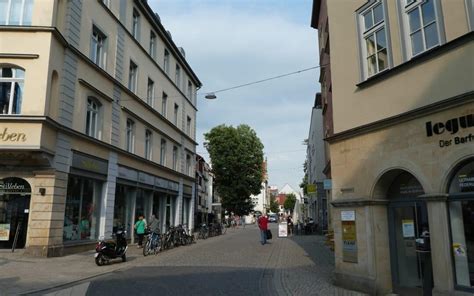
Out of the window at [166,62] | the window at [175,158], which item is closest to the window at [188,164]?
the window at [175,158]

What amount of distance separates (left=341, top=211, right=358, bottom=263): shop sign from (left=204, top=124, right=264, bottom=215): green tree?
39.7 meters

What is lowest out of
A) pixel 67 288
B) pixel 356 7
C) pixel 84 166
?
pixel 67 288

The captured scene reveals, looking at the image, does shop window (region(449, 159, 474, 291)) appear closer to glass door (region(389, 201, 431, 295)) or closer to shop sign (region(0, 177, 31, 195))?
glass door (region(389, 201, 431, 295))

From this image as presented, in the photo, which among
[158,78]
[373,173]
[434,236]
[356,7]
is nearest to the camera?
[434,236]

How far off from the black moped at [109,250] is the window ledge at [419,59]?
10110 millimetres

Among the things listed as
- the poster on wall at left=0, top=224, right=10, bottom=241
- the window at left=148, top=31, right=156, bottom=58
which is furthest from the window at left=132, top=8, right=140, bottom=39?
the poster on wall at left=0, top=224, right=10, bottom=241

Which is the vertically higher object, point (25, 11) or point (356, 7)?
point (25, 11)

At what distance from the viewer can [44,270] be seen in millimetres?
12430

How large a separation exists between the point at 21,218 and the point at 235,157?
35286 millimetres

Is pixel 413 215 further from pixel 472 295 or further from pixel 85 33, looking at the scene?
pixel 85 33

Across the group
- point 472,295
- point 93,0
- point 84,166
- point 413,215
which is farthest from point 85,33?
point 472,295

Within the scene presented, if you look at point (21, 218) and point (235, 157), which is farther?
point (235, 157)

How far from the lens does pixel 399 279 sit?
900cm

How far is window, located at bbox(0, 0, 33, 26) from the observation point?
53.1 ft
